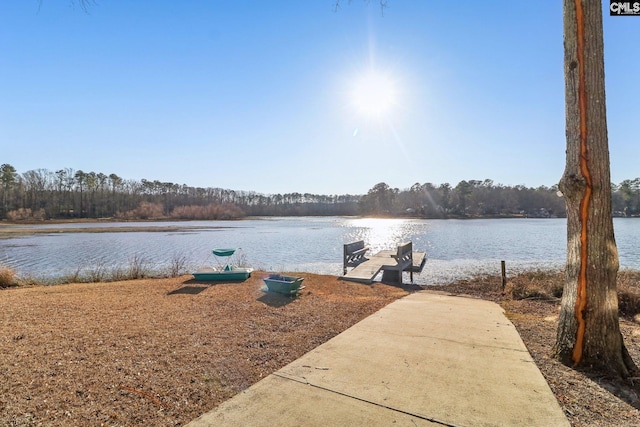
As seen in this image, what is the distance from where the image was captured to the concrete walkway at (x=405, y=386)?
2.75 m

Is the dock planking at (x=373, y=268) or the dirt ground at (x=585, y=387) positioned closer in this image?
the dirt ground at (x=585, y=387)

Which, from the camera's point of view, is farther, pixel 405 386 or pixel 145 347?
pixel 145 347

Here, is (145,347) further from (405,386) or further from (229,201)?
(229,201)

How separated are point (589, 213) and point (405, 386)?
2.84 meters

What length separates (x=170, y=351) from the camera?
4242mm

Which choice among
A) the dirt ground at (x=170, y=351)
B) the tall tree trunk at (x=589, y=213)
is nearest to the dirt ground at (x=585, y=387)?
the dirt ground at (x=170, y=351)

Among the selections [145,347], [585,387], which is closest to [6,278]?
[145,347]

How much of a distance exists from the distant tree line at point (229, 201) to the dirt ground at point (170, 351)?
257ft

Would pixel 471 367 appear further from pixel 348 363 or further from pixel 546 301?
pixel 546 301

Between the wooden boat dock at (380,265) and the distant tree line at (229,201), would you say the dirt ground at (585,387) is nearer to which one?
the wooden boat dock at (380,265)

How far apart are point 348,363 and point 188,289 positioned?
19.9 ft

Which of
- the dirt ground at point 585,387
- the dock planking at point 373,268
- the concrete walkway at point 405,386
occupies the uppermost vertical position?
the concrete walkway at point 405,386

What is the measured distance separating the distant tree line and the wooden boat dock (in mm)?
70826

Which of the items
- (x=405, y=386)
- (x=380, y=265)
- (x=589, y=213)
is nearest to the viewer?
(x=405, y=386)
